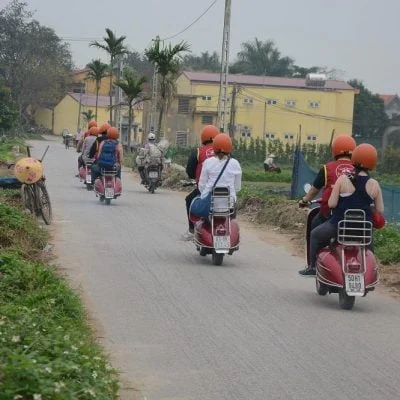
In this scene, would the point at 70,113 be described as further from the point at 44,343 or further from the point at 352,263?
the point at 44,343

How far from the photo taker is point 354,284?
34.4 ft

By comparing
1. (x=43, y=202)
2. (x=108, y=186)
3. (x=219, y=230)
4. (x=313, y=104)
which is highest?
(x=313, y=104)

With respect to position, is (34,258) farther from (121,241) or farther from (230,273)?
(121,241)

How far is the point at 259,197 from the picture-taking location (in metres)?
22.5

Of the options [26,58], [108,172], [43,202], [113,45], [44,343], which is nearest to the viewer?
[44,343]

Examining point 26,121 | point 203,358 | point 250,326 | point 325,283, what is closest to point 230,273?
point 325,283

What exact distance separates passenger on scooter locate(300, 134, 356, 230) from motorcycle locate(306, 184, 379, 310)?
2.23 ft

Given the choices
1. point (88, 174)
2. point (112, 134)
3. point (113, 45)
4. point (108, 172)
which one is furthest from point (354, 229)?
point (113, 45)

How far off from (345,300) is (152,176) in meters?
18.4

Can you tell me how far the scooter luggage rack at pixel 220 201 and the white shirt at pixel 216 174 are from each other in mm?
83

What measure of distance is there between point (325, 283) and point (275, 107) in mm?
75056

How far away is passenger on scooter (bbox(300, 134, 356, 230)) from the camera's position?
11195mm

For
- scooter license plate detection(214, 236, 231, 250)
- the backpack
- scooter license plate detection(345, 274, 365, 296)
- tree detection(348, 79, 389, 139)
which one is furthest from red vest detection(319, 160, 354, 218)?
tree detection(348, 79, 389, 139)

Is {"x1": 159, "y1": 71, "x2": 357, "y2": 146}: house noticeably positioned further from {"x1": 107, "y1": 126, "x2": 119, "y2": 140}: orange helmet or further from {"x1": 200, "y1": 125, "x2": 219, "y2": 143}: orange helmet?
{"x1": 200, "y1": 125, "x2": 219, "y2": 143}: orange helmet
